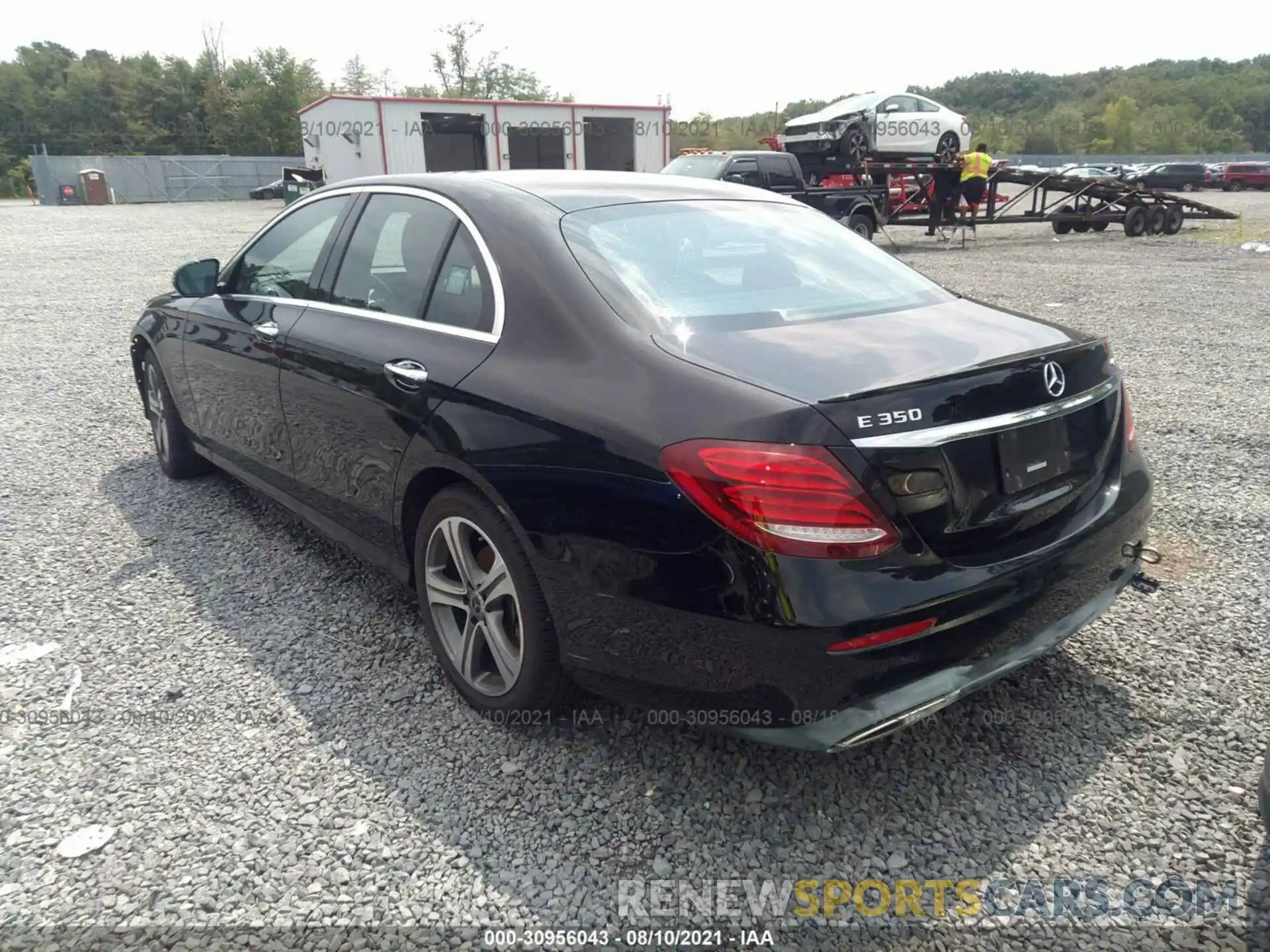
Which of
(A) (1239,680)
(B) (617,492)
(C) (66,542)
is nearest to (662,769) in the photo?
(B) (617,492)

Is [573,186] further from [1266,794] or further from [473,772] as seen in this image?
[1266,794]

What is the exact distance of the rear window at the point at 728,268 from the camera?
98.8 inches

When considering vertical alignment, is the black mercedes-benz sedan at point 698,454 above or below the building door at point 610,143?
below

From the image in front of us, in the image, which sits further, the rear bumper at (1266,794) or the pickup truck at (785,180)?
the pickup truck at (785,180)

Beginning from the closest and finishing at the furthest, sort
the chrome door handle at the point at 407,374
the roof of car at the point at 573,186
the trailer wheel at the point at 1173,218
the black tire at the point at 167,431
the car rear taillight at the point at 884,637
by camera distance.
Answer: the car rear taillight at the point at 884,637
the chrome door handle at the point at 407,374
the roof of car at the point at 573,186
the black tire at the point at 167,431
the trailer wheel at the point at 1173,218

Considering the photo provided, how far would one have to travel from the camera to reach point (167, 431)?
4836 mm

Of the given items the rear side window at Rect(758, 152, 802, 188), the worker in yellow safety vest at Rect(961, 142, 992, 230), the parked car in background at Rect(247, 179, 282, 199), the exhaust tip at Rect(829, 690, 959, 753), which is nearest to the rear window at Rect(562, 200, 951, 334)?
the exhaust tip at Rect(829, 690, 959, 753)

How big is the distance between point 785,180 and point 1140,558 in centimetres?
1540

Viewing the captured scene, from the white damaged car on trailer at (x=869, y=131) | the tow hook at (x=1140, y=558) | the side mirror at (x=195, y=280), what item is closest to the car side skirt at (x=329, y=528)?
the side mirror at (x=195, y=280)

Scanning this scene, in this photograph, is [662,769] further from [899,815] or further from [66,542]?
[66,542]

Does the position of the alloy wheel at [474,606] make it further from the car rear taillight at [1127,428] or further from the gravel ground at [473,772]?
the car rear taillight at [1127,428]

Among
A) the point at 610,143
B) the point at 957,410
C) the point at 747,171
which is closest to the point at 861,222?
the point at 747,171

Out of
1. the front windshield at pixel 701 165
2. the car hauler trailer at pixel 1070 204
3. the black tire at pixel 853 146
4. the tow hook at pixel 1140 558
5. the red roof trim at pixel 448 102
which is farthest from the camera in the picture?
the red roof trim at pixel 448 102

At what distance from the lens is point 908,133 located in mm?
20891
